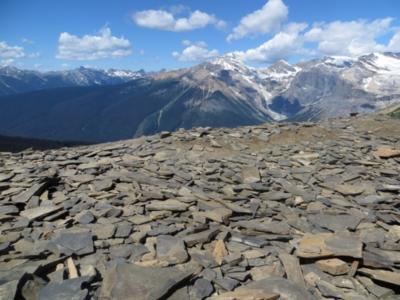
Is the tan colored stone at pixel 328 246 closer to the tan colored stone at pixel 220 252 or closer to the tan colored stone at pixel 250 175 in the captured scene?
the tan colored stone at pixel 220 252

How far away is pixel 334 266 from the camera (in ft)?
33.8

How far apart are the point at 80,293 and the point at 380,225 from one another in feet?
33.8

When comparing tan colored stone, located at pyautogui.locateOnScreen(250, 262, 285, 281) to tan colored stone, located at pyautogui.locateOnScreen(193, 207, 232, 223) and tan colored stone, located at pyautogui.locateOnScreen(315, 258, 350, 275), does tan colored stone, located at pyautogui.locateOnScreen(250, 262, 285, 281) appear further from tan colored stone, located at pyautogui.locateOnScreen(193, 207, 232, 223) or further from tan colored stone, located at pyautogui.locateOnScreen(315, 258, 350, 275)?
tan colored stone, located at pyautogui.locateOnScreen(193, 207, 232, 223)

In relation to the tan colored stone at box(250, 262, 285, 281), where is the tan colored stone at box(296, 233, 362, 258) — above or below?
above

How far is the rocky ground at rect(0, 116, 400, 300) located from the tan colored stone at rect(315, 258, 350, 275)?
0.09 feet

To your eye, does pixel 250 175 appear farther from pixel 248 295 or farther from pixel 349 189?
pixel 248 295

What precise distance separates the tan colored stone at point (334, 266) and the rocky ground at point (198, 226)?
0.03 m

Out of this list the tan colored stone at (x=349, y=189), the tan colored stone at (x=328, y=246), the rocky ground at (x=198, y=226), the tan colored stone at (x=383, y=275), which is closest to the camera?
the rocky ground at (x=198, y=226)

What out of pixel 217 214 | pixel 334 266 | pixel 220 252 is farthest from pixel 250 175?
pixel 334 266

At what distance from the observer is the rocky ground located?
9281mm

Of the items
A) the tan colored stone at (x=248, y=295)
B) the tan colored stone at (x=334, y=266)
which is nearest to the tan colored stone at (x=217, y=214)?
the tan colored stone at (x=334, y=266)

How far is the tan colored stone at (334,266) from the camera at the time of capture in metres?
10.3

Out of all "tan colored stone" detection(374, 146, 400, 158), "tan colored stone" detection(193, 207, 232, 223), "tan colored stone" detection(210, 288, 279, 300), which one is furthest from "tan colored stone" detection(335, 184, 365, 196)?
"tan colored stone" detection(210, 288, 279, 300)

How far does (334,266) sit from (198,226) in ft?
13.5
